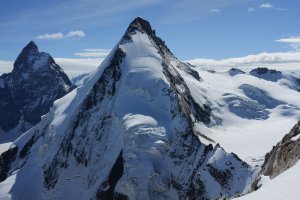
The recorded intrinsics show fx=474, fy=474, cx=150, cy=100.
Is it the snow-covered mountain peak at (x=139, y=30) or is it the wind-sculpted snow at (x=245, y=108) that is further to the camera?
the wind-sculpted snow at (x=245, y=108)

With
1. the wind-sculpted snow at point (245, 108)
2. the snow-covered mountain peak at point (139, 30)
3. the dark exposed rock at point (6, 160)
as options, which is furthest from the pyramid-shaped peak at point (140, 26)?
the dark exposed rock at point (6, 160)

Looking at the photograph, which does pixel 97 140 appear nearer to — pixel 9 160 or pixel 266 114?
pixel 9 160

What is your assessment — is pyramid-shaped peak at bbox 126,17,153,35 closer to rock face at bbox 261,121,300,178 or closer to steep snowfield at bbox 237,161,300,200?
rock face at bbox 261,121,300,178

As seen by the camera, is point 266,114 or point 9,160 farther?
point 266,114

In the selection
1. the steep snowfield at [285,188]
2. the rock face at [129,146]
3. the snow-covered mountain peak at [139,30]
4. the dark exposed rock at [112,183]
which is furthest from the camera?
the snow-covered mountain peak at [139,30]

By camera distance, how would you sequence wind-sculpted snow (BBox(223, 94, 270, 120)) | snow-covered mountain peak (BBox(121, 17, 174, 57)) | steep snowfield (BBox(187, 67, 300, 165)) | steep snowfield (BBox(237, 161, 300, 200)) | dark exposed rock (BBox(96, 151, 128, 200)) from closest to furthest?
steep snowfield (BBox(237, 161, 300, 200)), dark exposed rock (BBox(96, 151, 128, 200)), steep snowfield (BBox(187, 67, 300, 165)), snow-covered mountain peak (BBox(121, 17, 174, 57)), wind-sculpted snow (BBox(223, 94, 270, 120))

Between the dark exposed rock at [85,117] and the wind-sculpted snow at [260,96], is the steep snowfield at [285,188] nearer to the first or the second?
the dark exposed rock at [85,117]

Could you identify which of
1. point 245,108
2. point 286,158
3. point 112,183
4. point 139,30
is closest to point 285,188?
point 286,158

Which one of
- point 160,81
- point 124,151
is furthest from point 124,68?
point 124,151

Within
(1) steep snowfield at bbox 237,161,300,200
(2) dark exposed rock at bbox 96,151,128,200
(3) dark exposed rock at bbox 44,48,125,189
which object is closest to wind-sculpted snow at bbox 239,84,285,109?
(3) dark exposed rock at bbox 44,48,125,189
